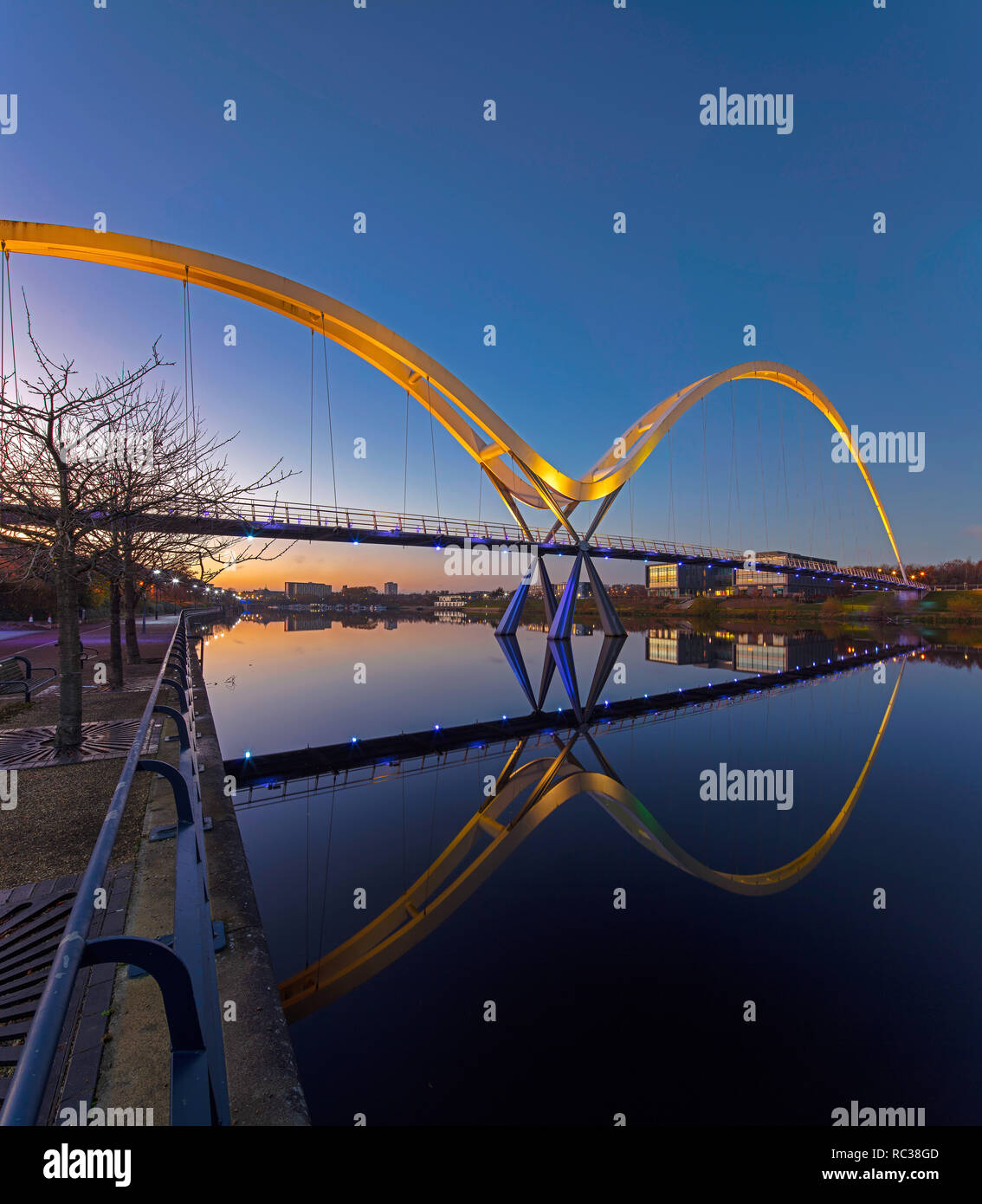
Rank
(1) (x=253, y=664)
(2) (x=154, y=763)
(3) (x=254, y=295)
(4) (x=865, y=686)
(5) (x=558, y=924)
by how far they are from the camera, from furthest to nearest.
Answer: (1) (x=253, y=664), (3) (x=254, y=295), (4) (x=865, y=686), (5) (x=558, y=924), (2) (x=154, y=763)

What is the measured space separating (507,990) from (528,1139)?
3.38 ft

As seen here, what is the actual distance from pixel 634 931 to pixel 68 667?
768 cm

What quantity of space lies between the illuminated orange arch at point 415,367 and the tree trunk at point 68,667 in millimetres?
Answer: 11129

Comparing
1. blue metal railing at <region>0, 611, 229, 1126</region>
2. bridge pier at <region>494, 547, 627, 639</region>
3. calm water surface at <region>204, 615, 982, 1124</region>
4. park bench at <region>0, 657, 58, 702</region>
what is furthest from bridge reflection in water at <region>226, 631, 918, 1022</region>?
bridge pier at <region>494, 547, 627, 639</region>

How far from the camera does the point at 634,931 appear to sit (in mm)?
4238

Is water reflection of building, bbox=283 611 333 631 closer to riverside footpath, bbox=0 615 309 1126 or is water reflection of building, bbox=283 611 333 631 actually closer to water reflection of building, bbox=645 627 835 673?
water reflection of building, bbox=645 627 835 673

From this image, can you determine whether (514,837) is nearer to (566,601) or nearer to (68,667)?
(68,667)

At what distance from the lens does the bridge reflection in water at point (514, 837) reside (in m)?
3.84

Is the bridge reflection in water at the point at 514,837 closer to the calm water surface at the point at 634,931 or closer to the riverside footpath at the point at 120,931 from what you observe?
the calm water surface at the point at 634,931

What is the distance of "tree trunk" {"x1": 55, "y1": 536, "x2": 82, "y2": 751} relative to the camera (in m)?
7.23

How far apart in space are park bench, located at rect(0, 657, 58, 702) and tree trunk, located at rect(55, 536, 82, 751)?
5.07 m

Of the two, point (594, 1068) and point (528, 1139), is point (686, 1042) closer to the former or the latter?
point (594, 1068)

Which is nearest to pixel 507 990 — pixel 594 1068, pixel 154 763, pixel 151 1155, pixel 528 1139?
pixel 594 1068

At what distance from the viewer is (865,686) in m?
16.5
